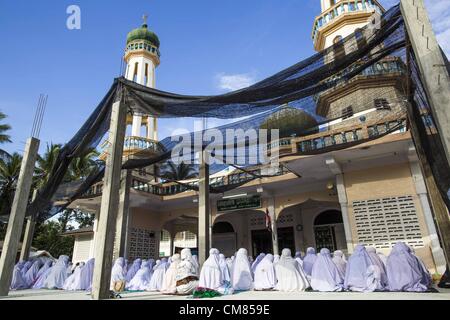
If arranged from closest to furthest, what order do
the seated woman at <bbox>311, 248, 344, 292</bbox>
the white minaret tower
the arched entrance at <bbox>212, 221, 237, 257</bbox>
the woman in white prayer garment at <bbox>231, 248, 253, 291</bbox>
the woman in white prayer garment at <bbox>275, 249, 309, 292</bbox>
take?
the seated woman at <bbox>311, 248, 344, 292</bbox> → the woman in white prayer garment at <bbox>275, 249, 309, 292</bbox> → the woman in white prayer garment at <bbox>231, 248, 253, 291</bbox> → the arched entrance at <bbox>212, 221, 237, 257</bbox> → the white minaret tower

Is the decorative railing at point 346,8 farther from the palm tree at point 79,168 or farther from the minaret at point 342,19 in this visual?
the palm tree at point 79,168

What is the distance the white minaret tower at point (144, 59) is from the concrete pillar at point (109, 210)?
14001 mm

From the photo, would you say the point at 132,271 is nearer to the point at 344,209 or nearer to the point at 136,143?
the point at 344,209

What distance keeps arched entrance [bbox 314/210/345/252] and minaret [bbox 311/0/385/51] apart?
7.08 meters

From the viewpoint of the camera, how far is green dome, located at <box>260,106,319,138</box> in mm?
5254

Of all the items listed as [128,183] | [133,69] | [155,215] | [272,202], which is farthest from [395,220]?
[133,69]

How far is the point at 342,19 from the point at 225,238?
36.9ft

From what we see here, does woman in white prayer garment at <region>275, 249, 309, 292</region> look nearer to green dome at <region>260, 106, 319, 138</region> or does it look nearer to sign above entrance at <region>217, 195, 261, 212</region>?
green dome at <region>260, 106, 319, 138</region>

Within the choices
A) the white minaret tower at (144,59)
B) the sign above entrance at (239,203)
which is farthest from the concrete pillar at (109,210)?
the white minaret tower at (144,59)

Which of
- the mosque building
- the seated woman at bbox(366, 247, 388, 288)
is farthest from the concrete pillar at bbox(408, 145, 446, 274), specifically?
the seated woman at bbox(366, 247, 388, 288)

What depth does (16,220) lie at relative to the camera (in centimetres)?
612

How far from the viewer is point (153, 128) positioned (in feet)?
63.4

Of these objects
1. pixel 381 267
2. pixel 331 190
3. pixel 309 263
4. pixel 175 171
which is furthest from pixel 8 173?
pixel 381 267

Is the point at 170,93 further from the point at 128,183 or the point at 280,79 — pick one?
the point at 128,183
